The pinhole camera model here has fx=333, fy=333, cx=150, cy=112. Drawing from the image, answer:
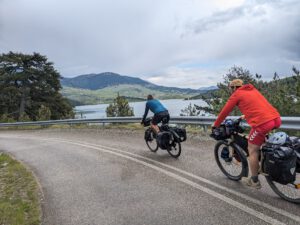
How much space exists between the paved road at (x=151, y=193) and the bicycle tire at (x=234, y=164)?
164 millimetres

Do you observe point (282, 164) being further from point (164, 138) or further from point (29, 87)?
point (29, 87)

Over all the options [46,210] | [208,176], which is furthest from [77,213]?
[208,176]

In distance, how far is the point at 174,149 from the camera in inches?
375

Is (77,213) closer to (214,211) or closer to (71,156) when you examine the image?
(214,211)

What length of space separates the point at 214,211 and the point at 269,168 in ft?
3.60

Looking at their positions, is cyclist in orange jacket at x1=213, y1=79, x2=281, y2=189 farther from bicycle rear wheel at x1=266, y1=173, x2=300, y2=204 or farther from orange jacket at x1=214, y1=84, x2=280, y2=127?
bicycle rear wheel at x1=266, y1=173, x2=300, y2=204

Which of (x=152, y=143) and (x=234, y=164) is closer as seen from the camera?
(x=234, y=164)

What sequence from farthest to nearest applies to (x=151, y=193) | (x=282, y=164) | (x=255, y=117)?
(x=151, y=193) → (x=255, y=117) → (x=282, y=164)

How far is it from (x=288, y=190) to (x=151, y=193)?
7.94 feet

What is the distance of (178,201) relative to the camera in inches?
224

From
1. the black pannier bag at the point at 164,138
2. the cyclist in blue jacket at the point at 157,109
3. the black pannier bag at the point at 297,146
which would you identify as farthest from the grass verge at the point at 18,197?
the black pannier bag at the point at 297,146

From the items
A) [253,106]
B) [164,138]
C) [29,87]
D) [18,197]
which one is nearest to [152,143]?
[164,138]

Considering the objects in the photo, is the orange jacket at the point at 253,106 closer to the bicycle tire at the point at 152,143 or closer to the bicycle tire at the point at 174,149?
the bicycle tire at the point at 174,149

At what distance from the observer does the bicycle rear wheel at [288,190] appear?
504 centimetres
